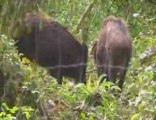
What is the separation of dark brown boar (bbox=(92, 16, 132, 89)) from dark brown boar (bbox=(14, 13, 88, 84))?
0.22 m

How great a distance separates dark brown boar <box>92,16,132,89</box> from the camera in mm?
7688

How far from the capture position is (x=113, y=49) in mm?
7727

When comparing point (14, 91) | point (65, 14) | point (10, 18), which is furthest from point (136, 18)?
point (10, 18)

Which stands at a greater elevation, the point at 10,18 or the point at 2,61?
the point at 10,18

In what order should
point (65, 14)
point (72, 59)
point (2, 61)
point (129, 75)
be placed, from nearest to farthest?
point (2, 61) → point (129, 75) → point (72, 59) → point (65, 14)

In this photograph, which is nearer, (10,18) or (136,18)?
(10,18)

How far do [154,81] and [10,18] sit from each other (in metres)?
1.38

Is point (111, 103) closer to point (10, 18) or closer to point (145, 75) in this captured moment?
point (145, 75)

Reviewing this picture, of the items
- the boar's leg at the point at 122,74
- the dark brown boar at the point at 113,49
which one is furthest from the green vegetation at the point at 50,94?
the dark brown boar at the point at 113,49

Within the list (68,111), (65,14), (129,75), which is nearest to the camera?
(68,111)

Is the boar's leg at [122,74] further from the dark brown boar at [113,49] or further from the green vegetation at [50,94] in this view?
the green vegetation at [50,94]

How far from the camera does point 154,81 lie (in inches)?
195

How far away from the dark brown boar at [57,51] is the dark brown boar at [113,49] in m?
0.22

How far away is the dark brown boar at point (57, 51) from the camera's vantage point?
25.3 ft
